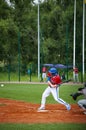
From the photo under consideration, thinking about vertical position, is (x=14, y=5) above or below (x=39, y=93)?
above

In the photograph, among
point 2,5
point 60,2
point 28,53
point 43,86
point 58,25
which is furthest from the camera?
point 43,86

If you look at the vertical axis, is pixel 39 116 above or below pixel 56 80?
below

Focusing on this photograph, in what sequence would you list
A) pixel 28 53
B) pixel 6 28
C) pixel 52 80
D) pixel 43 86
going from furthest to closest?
1. pixel 43 86
2. pixel 28 53
3. pixel 52 80
4. pixel 6 28

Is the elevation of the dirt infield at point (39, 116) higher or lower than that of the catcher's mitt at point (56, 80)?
lower

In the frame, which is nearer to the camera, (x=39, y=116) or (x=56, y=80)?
(x=39, y=116)

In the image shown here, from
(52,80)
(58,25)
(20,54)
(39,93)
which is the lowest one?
(39,93)

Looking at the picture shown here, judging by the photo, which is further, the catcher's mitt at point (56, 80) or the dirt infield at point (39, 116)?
the catcher's mitt at point (56, 80)

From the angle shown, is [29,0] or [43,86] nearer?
[29,0]

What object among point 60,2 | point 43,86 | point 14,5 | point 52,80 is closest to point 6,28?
point 14,5

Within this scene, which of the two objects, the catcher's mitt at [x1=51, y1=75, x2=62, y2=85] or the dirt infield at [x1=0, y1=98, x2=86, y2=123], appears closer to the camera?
the dirt infield at [x1=0, y1=98, x2=86, y2=123]

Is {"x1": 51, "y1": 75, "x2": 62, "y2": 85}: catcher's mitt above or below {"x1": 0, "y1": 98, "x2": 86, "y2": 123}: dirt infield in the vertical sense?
above

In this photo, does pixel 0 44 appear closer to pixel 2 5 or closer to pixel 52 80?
pixel 2 5

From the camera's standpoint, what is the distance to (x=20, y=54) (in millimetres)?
4516

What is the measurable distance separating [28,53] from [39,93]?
240cm
